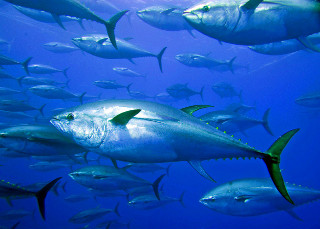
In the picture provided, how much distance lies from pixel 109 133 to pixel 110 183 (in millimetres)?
2461

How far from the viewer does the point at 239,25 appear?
175 cm

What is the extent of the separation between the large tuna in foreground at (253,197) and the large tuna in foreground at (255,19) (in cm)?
232

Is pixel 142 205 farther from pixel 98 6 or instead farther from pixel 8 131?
pixel 98 6

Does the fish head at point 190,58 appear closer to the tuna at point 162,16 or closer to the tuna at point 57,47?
the tuna at point 162,16

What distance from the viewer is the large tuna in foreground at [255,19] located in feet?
5.43

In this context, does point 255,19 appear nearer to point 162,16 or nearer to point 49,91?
point 162,16

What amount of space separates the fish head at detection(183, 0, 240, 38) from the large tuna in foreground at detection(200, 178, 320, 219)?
2.47 meters

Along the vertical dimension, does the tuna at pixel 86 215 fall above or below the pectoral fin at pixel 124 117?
below

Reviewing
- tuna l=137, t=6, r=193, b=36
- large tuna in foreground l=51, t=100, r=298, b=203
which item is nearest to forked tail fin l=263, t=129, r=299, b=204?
large tuna in foreground l=51, t=100, r=298, b=203

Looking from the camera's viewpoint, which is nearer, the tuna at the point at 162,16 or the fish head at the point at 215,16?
the fish head at the point at 215,16

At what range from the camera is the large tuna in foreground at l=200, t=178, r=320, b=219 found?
320 cm

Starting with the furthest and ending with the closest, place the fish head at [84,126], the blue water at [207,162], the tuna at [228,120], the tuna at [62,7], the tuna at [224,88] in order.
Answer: the blue water at [207,162], the tuna at [224,88], the tuna at [228,120], the tuna at [62,7], the fish head at [84,126]

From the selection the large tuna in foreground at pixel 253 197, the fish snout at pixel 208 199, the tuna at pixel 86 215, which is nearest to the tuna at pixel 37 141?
the fish snout at pixel 208 199

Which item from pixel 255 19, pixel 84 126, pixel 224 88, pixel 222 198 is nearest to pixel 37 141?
pixel 84 126
